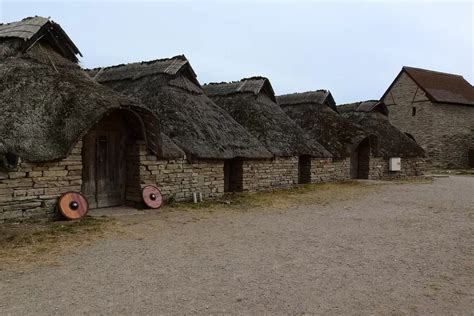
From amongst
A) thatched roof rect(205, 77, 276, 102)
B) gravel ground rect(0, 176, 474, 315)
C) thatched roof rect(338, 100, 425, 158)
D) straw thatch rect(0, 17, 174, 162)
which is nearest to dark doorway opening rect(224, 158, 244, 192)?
gravel ground rect(0, 176, 474, 315)

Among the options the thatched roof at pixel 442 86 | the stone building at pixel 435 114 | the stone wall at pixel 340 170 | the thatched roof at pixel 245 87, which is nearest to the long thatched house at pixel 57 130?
the thatched roof at pixel 245 87

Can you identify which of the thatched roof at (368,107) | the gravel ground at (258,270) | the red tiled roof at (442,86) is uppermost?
the red tiled roof at (442,86)

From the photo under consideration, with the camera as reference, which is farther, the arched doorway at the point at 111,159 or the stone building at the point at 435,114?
the stone building at the point at 435,114

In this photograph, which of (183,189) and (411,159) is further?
(411,159)

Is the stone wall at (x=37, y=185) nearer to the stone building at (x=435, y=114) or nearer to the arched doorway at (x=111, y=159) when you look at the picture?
the arched doorway at (x=111, y=159)

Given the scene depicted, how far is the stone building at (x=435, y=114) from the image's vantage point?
118 ft

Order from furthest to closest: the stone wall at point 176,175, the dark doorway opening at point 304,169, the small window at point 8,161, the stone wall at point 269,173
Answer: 1. the dark doorway opening at point 304,169
2. the stone wall at point 269,173
3. the stone wall at point 176,175
4. the small window at point 8,161

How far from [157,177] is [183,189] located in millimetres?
1179

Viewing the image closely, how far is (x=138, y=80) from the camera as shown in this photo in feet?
56.7

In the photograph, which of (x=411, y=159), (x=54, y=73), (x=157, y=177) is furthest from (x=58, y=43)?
(x=411, y=159)

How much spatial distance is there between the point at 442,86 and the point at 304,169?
78.0 ft

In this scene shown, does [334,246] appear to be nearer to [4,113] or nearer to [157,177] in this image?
[157,177]

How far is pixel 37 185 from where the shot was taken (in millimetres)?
9617

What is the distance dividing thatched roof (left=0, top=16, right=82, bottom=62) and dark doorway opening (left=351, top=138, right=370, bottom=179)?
17339mm
